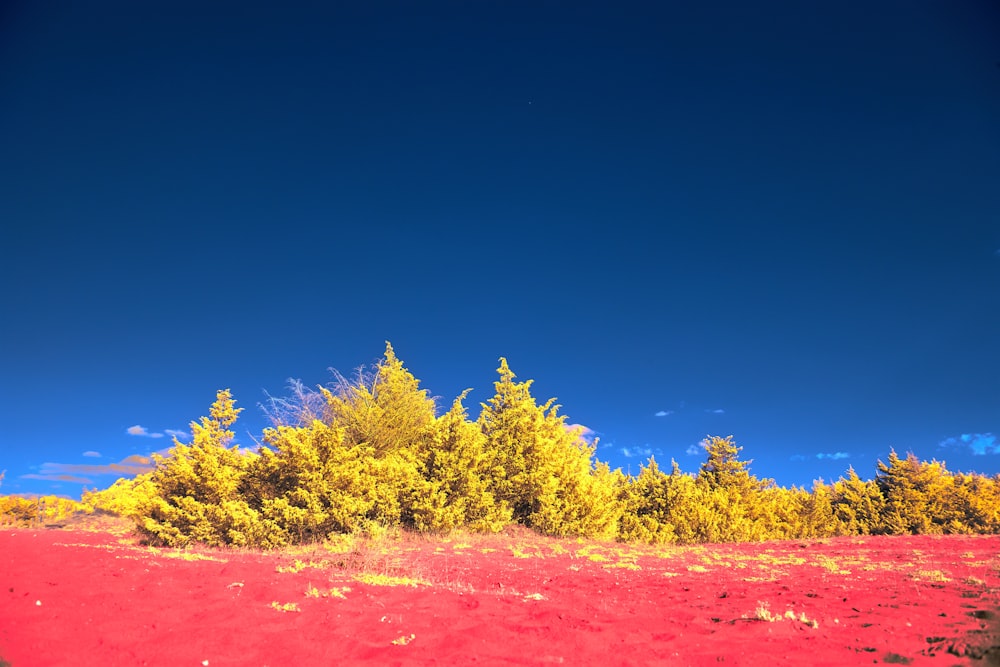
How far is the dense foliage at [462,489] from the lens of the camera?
1572 cm

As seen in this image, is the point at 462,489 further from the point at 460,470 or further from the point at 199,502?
the point at 199,502

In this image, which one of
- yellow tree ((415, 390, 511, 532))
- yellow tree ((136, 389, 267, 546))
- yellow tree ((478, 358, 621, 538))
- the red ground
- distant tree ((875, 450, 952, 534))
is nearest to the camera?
the red ground

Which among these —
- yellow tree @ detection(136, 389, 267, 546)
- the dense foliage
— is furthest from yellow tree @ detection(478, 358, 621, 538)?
yellow tree @ detection(136, 389, 267, 546)

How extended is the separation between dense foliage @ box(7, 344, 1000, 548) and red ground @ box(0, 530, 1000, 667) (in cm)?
433

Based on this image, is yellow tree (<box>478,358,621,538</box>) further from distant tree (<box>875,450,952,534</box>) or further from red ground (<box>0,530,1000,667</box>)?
distant tree (<box>875,450,952,534</box>)

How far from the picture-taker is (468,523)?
68.6 ft

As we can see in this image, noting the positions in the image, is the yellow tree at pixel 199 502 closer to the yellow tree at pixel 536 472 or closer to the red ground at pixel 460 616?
the red ground at pixel 460 616

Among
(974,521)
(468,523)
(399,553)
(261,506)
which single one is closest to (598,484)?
(468,523)

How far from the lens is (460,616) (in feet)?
22.5

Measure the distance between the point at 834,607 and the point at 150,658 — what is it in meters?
8.65

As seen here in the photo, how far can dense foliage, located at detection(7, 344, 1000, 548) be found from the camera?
1572cm

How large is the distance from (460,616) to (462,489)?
14.0 metres

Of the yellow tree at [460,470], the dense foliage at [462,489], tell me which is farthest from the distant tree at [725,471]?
the yellow tree at [460,470]

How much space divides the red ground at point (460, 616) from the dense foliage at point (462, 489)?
4.33m
